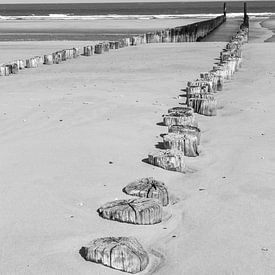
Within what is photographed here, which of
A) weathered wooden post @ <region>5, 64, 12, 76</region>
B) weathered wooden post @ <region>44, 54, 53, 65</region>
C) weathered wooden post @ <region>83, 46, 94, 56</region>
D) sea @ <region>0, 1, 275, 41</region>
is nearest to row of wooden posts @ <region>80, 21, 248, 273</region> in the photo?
weathered wooden post @ <region>5, 64, 12, 76</region>

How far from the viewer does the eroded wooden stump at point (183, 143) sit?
25.1ft

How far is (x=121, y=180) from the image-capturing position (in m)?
6.84

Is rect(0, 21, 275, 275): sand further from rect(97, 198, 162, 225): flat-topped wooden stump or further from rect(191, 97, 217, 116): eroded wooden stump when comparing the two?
rect(191, 97, 217, 116): eroded wooden stump

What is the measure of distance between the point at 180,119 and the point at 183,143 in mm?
1381

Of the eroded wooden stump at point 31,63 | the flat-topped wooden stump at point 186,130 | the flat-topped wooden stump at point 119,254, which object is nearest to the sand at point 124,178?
the flat-topped wooden stump at point 119,254

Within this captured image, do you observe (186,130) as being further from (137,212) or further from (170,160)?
(137,212)

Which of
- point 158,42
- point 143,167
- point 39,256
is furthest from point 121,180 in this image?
point 158,42

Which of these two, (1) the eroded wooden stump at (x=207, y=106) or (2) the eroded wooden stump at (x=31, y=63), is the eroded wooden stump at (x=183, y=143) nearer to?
(1) the eroded wooden stump at (x=207, y=106)

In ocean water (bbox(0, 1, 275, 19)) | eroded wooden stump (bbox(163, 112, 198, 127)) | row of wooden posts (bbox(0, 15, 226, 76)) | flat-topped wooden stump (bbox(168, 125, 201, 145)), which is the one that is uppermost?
flat-topped wooden stump (bbox(168, 125, 201, 145))

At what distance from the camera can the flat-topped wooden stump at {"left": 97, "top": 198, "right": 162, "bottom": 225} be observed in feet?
18.2

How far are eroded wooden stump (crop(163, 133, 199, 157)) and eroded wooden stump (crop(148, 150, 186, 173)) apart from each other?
360 mm

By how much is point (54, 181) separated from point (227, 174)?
2.00m

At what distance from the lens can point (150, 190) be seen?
6.00 metres

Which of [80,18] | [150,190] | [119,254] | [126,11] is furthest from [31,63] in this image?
[126,11]
